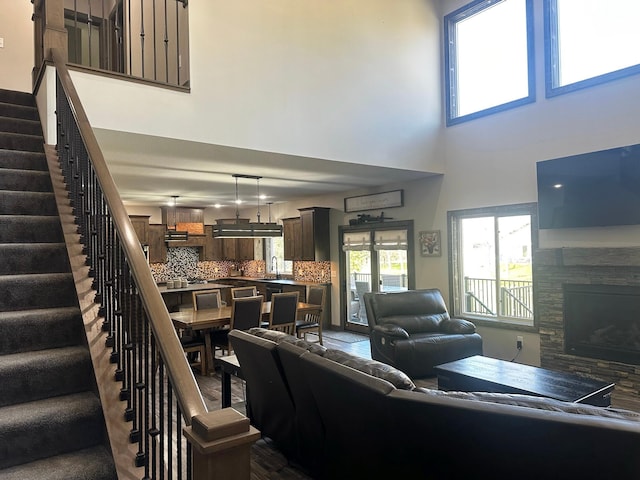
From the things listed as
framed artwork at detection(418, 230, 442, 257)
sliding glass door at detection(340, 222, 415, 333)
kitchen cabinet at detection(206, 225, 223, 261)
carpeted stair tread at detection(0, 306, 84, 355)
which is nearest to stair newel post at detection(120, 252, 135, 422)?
carpeted stair tread at detection(0, 306, 84, 355)

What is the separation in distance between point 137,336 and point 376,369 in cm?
136

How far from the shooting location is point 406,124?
20.3ft

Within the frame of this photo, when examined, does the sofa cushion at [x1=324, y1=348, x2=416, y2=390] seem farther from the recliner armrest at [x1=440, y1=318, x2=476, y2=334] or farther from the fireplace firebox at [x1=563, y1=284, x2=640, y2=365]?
the fireplace firebox at [x1=563, y1=284, x2=640, y2=365]

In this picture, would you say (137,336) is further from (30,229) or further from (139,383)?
(30,229)

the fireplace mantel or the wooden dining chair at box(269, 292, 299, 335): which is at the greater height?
the fireplace mantel

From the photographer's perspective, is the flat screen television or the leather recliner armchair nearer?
the flat screen television

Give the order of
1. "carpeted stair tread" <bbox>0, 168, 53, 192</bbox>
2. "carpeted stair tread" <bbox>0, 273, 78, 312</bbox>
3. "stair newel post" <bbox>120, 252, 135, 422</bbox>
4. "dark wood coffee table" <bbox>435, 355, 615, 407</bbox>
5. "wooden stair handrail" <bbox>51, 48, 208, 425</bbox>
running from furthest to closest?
"dark wood coffee table" <bbox>435, 355, 615, 407</bbox> < "carpeted stair tread" <bbox>0, 168, 53, 192</bbox> < "carpeted stair tread" <bbox>0, 273, 78, 312</bbox> < "stair newel post" <bbox>120, 252, 135, 422</bbox> < "wooden stair handrail" <bbox>51, 48, 208, 425</bbox>

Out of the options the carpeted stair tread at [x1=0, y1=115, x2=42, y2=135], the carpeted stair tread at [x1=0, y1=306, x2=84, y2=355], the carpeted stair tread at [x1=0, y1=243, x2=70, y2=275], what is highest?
the carpeted stair tread at [x1=0, y1=115, x2=42, y2=135]

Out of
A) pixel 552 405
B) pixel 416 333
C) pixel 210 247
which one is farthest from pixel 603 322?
pixel 210 247

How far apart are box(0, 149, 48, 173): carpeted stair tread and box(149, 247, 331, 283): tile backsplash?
6.35 meters

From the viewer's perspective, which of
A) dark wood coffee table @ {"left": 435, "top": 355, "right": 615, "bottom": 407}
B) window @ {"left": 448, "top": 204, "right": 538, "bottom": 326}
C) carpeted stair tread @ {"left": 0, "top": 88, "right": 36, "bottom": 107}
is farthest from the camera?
window @ {"left": 448, "top": 204, "right": 538, "bottom": 326}

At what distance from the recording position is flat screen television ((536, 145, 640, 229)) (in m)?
4.71

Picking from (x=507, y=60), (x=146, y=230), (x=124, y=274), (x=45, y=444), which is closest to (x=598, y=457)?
(x=124, y=274)

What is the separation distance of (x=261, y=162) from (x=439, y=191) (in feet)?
9.59
